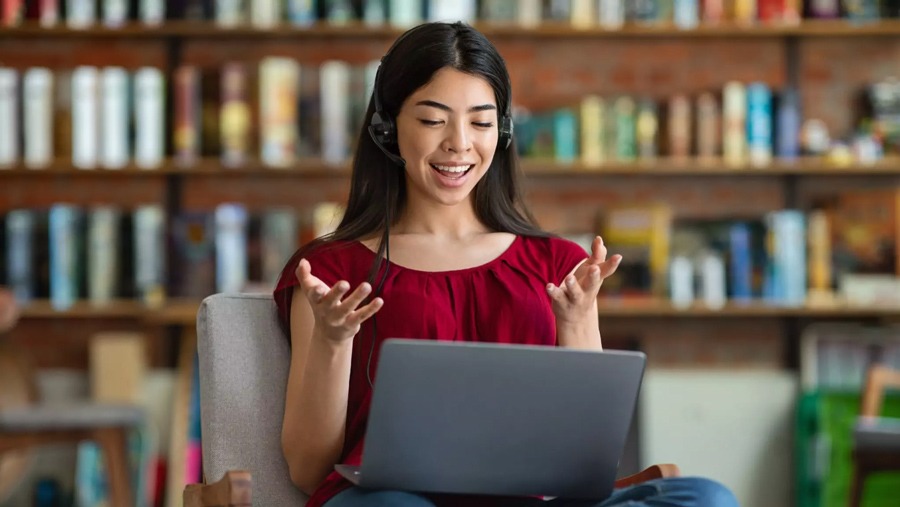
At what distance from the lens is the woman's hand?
3.65 metres

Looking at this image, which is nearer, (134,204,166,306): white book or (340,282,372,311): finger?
(340,282,372,311): finger

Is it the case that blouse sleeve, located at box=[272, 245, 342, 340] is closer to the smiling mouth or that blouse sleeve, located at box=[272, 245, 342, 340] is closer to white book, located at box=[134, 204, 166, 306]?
the smiling mouth

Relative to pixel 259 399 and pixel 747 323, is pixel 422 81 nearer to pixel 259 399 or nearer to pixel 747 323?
pixel 259 399

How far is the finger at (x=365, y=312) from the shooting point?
1464 millimetres

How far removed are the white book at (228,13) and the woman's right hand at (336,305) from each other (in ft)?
8.10

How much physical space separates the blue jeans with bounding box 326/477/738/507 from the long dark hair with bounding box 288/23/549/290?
408 mm

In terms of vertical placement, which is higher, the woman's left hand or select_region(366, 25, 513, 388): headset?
select_region(366, 25, 513, 388): headset

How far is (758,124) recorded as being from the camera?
3803 millimetres

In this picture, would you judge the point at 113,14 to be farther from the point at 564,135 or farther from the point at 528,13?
the point at 564,135

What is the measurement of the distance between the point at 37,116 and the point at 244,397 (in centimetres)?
233

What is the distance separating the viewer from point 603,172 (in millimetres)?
3871

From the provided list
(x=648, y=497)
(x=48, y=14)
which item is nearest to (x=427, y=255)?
(x=648, y=497)

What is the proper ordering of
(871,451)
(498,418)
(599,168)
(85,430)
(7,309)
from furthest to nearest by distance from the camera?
1. (599,168)
2. (7,309)
3. (85,430)
4. (871,451)
5. (498,418)

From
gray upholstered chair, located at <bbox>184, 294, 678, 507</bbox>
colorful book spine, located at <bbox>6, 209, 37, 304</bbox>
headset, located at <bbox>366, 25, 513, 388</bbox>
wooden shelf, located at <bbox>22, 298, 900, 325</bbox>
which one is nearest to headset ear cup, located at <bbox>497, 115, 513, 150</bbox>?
headset, located at <bbox>366, 25, 513, 388</bbox>
